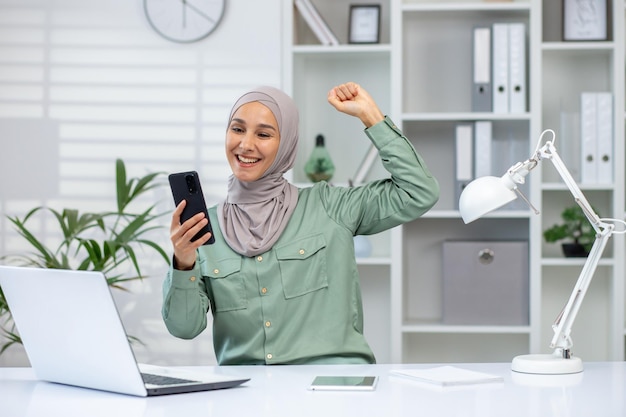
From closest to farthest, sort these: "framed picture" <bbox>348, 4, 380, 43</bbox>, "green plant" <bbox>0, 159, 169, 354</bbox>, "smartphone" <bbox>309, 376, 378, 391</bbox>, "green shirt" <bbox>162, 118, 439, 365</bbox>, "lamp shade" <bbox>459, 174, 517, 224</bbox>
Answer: "smartphone" <bbox>309, 376, 378, 391</bbox> < "lamp shade" <bbox>459, 174, 517, 224</bbox> < "green shirt" <bbox>162, 118, 439, 365</bbox> < "green plant" <bbox>0, 159, 169, 354</bbox> < "framed picture" <bbox>348, 4, 380, 43</bbox>

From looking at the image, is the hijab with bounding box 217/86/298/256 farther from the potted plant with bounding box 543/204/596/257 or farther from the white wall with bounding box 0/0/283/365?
the potted plant with bounding box 543/204/596/257

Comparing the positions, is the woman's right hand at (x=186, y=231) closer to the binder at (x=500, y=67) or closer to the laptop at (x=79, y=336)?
the laptop at (x=79, y=336)

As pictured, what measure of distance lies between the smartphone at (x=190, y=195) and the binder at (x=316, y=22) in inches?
70.4

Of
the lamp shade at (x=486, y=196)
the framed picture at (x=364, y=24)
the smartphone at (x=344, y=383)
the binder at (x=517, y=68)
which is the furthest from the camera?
A: the framed picture at (x=364, y=24)

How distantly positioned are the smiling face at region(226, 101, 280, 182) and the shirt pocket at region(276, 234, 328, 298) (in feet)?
0.67

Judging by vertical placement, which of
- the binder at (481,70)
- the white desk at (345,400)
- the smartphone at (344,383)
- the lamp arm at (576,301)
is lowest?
the white desk at (345,400)

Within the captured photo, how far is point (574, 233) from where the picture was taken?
334cm

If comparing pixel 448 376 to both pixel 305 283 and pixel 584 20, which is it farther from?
pixel 584 20

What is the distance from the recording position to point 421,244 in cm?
357

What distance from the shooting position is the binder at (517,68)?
3.26 meters

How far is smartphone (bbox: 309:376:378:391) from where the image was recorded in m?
1.50

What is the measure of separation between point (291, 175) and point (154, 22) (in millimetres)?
847

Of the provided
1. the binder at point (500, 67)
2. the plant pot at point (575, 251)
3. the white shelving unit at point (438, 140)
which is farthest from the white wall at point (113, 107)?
the plant pot at point (575, 251)

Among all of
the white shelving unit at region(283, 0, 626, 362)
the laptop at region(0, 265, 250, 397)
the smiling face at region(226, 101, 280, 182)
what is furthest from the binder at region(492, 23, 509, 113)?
the laptop at region(0, 265, 250, 397)
